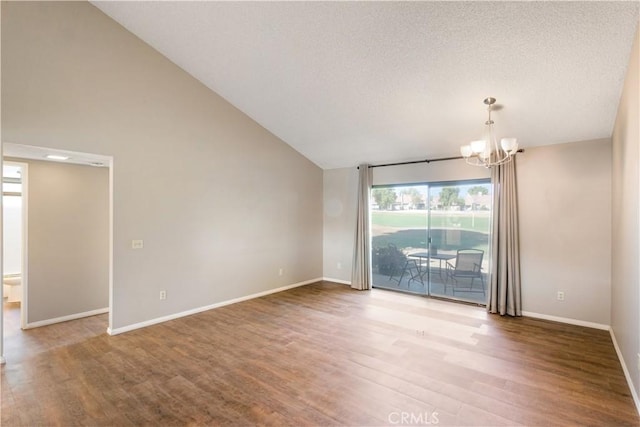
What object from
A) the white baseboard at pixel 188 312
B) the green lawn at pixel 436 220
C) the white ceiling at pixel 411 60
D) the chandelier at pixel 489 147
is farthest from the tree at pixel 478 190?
the white baseboard at pixel 188 312

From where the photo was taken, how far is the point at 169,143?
4.36 m

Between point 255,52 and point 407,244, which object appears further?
point 407,244

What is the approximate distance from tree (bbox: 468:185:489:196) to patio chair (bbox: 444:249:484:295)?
963 millimetres

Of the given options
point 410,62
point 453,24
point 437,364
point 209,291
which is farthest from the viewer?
point 209,291

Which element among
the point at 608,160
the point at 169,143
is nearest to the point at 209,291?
the point at 169,143

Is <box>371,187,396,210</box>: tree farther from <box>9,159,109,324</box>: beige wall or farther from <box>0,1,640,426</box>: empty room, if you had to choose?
<box>9,159,109,324</box>: beige wall

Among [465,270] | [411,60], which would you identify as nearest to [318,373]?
[411,60]

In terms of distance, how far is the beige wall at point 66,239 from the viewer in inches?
162

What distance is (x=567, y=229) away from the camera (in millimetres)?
4238

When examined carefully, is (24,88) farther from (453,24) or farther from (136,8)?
(453,24)

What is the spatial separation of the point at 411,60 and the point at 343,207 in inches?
149

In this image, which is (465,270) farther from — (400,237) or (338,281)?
(338,281)

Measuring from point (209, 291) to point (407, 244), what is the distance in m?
3.73

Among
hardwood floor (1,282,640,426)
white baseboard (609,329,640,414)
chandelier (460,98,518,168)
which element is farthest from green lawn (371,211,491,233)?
white baseboard (609,329,640,414)
